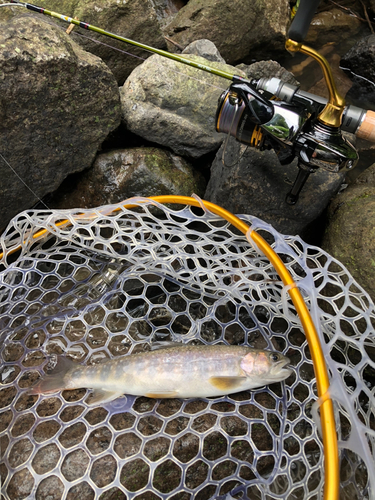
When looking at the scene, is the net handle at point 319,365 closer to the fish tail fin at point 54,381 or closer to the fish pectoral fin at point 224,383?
the fish pectoral fin at point 224,383

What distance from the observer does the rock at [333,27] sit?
7.01m

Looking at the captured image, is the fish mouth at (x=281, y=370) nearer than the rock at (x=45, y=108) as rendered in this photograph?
Yes

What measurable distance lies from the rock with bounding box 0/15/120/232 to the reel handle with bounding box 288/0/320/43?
1835 mm

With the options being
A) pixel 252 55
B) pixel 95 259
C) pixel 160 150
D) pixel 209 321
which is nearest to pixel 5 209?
pixel 95 259

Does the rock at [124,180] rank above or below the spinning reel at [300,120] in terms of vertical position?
below

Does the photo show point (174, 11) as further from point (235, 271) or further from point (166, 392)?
point (166, 392)

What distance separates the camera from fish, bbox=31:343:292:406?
2.35 meters

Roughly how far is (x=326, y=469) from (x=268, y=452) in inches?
26.6

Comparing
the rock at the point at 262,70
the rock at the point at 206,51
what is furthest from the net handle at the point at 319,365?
the rock at the point at 262,70

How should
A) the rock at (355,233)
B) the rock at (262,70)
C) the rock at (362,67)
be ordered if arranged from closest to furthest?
1. the rock at (355,233)
2. the rock at (262,70)
3. the rock at (362,67)

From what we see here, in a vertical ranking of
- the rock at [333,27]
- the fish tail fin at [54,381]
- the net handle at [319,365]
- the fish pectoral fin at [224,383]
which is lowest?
the fish tail fin at [54,381]

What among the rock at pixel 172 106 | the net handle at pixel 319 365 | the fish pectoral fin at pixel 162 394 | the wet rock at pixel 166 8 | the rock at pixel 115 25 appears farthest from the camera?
the wet rock at pixel 166 8

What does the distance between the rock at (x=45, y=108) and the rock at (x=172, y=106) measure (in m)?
0.33

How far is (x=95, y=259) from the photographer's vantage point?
3.15m
